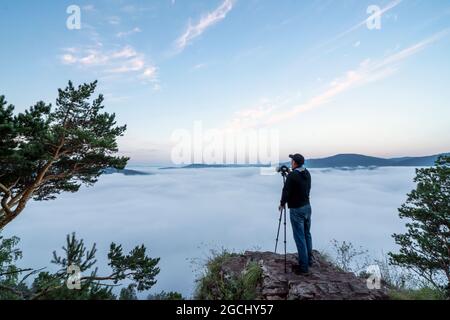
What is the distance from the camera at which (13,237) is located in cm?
1612

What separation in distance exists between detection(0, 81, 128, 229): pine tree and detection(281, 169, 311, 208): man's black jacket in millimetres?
6766

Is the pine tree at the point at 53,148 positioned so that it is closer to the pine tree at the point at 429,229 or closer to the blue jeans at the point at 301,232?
the blue jeans at the point at 301,232

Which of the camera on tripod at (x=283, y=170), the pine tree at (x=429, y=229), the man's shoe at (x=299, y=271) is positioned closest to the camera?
the man's shoe at (x=299, y=271)

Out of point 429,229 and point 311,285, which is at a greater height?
point 311,285

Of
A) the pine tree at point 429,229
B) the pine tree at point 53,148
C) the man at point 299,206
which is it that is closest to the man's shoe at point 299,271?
the man at point 299,206

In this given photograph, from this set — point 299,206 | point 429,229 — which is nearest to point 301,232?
point 299,206

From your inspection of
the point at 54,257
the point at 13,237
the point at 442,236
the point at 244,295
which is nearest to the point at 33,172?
the point at 54,257

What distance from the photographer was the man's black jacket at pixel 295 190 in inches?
193

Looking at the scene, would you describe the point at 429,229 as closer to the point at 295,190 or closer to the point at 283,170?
the point at 283,170

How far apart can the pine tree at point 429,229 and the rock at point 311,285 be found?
962 centimetres

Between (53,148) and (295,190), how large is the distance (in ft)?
27.9

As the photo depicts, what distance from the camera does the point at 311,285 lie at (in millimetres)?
4262
